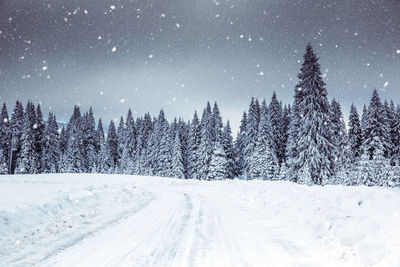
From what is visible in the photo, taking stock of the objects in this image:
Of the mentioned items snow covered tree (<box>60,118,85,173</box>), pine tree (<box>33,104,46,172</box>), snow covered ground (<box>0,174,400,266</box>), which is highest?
pine tree (<box>33,104,46,172</box>)

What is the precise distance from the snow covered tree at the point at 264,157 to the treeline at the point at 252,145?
17 cm

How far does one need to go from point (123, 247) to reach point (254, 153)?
138 feet

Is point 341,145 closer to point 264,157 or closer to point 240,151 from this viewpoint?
point 264,157

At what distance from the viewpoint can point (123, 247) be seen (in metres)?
5.43

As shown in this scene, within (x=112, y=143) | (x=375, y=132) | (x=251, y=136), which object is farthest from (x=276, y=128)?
(x=112, y=143)

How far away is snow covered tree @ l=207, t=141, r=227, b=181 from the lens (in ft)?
151

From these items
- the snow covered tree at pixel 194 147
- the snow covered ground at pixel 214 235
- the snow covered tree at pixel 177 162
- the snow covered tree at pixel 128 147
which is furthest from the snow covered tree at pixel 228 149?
the snow covered ground at pixel 214 235

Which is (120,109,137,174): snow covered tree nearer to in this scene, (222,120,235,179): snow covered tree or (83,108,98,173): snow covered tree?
(83,108,98,173): snow covered tree

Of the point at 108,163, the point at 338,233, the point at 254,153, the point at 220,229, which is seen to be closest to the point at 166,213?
the point at 220,229

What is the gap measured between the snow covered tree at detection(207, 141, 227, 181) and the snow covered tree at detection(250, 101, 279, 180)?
512cm

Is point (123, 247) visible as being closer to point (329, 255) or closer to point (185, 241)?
point (185, 241)

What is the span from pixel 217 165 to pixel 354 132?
2813 centimetres

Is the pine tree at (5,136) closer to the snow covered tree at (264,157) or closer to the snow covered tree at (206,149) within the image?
the snow covered tree at (206,149)

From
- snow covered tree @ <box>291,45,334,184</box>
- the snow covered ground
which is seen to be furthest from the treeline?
the snow covered ground
